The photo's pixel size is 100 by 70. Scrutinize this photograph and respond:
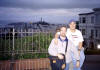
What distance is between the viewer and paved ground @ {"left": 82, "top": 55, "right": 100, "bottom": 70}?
884 centimetres

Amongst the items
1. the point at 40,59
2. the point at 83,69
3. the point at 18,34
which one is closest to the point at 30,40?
the point at 18,34

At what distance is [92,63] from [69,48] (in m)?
4.34

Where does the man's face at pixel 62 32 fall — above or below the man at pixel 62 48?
above

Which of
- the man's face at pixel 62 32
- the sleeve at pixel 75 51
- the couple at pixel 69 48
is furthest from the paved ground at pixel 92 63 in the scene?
the man's face at pixel 62 32

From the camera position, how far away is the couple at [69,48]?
5.54 metres

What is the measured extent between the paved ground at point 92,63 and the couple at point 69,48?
2964 mm

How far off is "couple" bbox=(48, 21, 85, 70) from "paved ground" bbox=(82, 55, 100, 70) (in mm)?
2964

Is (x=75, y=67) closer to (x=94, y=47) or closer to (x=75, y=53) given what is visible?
(x=75, y=53)

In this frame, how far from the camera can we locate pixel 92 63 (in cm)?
966

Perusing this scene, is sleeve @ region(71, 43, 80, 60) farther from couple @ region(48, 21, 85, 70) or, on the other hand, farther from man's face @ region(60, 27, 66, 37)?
man's face @ region(60, 27, 66, 37)

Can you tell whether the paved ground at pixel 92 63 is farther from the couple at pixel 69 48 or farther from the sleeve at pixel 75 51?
the sleeve at pixel 75 51

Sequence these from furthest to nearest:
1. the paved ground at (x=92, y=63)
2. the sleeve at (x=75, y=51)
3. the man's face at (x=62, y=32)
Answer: the paved ground at (x=92, y=63), the sleeve at (x=75, y=51), the man's face at (x=62, y=32)

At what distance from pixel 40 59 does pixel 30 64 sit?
39 cm

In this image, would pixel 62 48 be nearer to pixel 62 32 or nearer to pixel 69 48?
pixel 69 48
